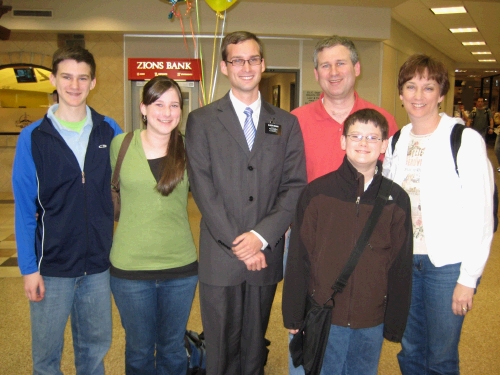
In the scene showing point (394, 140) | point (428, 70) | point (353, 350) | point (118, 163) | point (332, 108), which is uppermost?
point (428, 70)

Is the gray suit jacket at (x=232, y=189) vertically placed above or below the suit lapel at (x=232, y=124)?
below

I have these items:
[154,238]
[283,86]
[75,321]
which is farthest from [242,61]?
[283,86]

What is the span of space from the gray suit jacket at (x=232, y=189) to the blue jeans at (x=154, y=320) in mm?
168

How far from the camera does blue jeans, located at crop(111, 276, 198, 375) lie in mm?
1916

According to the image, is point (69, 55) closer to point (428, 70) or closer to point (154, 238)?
point (154, 238)

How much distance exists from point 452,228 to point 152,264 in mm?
1294

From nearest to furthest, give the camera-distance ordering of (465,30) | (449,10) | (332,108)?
(332,108)
(449,10)
(465,30)

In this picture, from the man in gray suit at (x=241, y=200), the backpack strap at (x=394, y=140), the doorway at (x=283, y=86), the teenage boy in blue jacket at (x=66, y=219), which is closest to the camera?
the teenage boy in blue jacket at (x=66, y=219)

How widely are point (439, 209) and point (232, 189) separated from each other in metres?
0.89

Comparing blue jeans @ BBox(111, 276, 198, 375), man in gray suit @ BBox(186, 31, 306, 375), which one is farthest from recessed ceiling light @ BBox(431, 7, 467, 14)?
blue jeans @ BBox(111, 276, 198, 375)

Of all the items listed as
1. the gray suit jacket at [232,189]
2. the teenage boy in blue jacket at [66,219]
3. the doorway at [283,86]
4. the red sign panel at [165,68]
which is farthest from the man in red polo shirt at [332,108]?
the doorway at [283,86]

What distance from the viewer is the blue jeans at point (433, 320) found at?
1867mm

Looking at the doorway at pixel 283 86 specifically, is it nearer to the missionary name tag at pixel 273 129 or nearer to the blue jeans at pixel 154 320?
the missionary name tag at pixel 273 129

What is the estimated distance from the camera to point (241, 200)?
1904 millimetres
